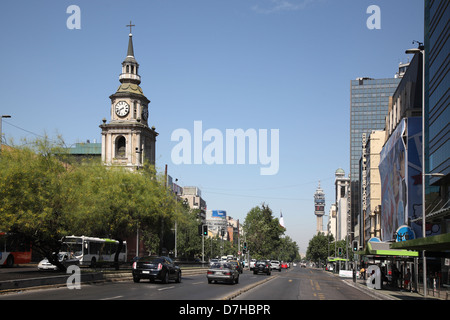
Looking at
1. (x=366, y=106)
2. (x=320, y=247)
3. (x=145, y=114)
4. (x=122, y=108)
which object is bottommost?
(x=320, y=247)

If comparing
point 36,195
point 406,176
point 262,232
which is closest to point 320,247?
point 262,232

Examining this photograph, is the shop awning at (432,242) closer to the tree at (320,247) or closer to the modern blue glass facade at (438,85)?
the modern blue glass facade at (438,85)

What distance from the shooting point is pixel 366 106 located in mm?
196750

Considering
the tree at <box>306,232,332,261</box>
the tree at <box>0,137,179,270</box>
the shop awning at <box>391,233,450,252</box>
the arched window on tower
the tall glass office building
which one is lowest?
the tree at <box>306,232,332,261</box>

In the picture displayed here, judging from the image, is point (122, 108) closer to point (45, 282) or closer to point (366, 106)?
point (45, 282)

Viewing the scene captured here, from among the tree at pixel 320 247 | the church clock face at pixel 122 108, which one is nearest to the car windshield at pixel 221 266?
the church clock face at pixel 122 108

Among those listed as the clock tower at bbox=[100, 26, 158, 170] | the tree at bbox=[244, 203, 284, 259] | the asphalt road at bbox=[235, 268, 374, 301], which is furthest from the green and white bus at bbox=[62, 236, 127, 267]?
the tree at bbox=[244, 203, 284, 259]

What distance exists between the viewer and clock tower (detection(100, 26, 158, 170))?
97.8 metres

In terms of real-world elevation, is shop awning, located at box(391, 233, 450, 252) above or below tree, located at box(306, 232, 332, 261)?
above

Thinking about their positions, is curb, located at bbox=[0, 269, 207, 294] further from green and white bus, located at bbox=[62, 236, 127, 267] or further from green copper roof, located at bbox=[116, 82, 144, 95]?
green copper roof, located at bbox=[116, 82, 144, 95]

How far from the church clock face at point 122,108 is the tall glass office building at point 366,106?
113m

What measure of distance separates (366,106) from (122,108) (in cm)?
11931

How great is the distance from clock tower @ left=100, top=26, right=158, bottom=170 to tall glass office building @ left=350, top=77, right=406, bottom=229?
10997 cm
